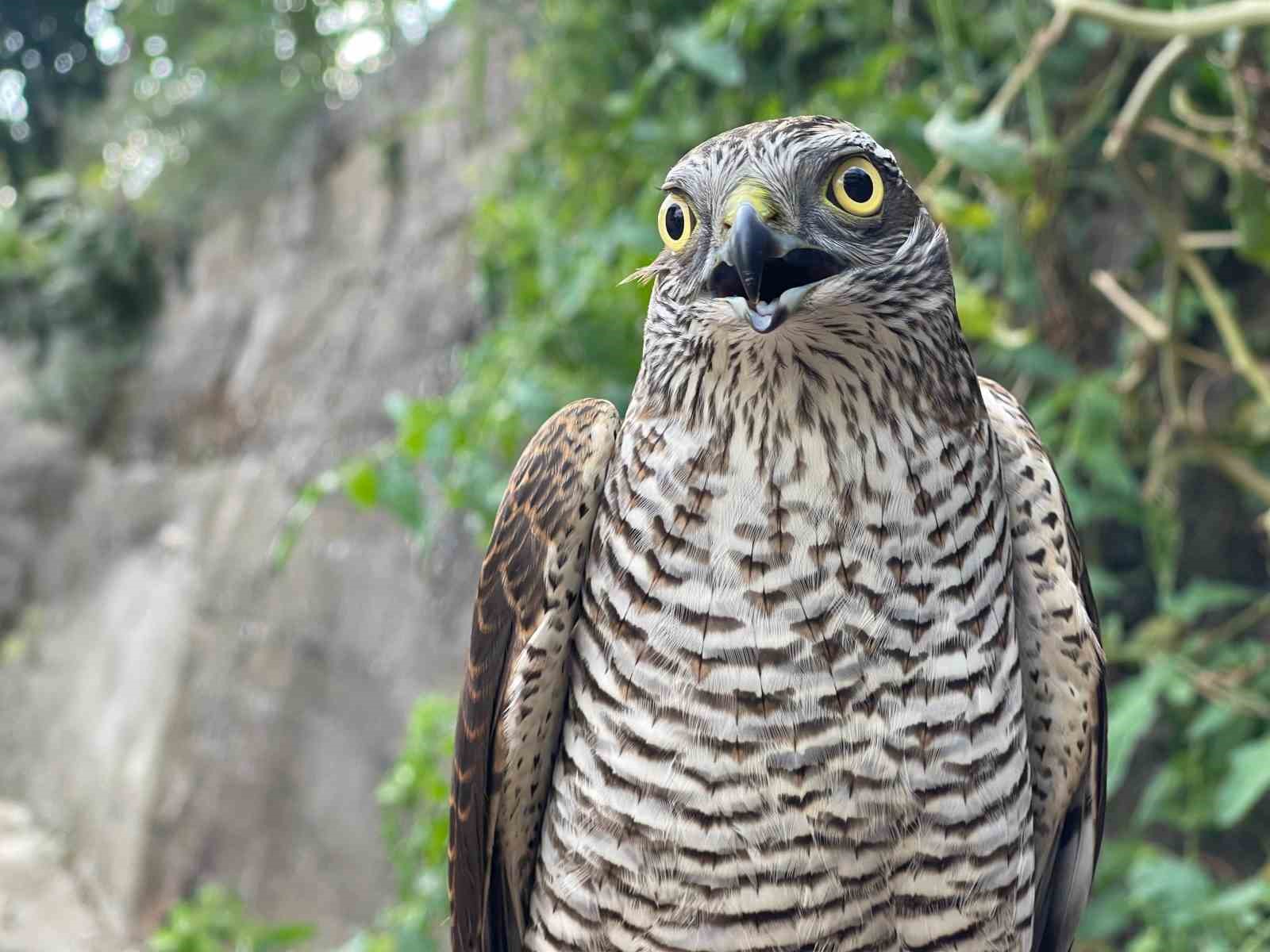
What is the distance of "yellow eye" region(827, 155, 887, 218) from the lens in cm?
136

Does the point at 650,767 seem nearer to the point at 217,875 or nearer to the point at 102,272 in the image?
the point at 217,875

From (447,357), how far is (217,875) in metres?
3.29

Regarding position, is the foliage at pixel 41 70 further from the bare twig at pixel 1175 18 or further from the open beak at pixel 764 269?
the open beak at pixel 764 269

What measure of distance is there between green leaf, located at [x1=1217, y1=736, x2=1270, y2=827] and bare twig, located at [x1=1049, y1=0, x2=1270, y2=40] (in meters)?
1.35

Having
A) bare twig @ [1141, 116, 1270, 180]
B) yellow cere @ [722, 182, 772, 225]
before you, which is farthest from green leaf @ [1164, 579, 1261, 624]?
yellow cere @ [722, 182, 772, 225]

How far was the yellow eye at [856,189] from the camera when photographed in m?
1.36

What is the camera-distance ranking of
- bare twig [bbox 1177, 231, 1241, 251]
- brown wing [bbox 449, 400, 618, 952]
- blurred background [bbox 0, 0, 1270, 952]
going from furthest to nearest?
blurred background [bbox 0, 0, 1270, 952] < bare twig [bbox 1177, 231, 1241, 251] < brown wing [bbox 449, 400, 618, 952]

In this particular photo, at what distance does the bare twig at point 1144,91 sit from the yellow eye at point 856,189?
3.68 ft

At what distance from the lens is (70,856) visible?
773 centimetres

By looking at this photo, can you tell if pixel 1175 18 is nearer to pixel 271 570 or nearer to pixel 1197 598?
pixel 1197 598

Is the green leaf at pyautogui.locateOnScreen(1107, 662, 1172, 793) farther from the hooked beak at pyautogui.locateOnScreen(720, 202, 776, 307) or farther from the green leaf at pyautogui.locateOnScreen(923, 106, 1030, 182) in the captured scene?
the hooked beak at pyautogui.locateOnScreen(720, 202, 776, 307)

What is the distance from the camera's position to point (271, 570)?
4.89 m

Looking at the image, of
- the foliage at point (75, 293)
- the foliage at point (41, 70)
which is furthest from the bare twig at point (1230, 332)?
the foliage at point (75, 293)

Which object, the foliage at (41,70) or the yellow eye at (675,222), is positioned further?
the foliage at (41,70)
